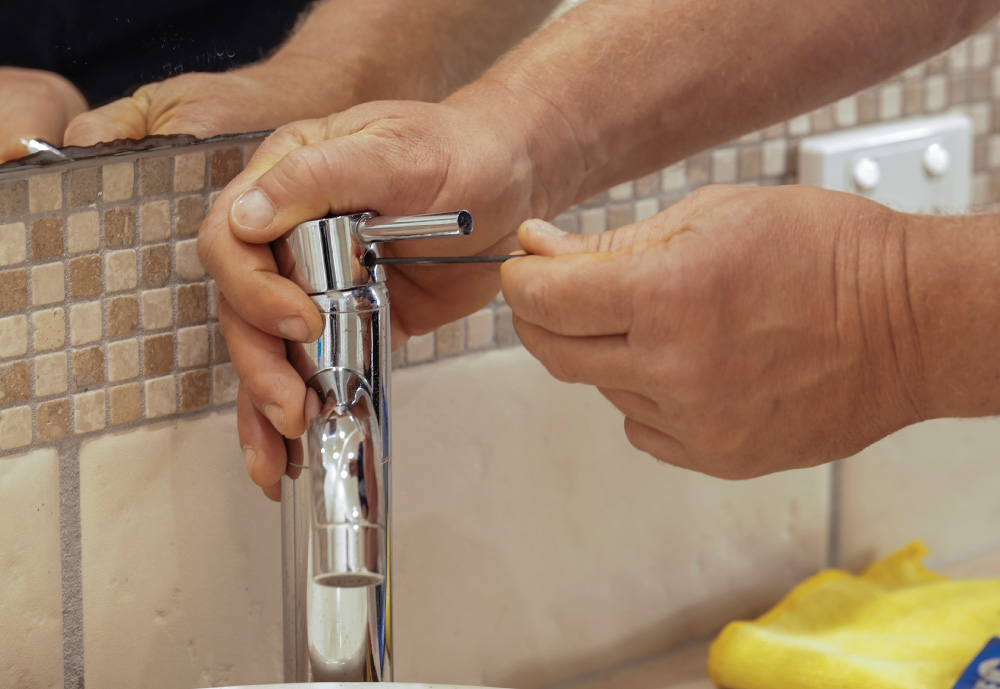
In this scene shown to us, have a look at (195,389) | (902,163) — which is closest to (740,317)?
(195,389)

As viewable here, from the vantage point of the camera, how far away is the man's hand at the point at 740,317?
413 mm

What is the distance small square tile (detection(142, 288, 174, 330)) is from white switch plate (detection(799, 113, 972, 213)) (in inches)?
15.7

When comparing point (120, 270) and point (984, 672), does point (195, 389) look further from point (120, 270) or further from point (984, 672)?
point (984, 672)

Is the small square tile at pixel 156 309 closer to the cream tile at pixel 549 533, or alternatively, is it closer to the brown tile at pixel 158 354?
the brown tile at pixel 158 354

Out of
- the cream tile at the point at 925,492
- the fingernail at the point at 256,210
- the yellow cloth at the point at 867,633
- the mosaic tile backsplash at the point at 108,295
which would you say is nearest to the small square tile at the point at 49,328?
the mosaic tile backsplash at the point at 108,295

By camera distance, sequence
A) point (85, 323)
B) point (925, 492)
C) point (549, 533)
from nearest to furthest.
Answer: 1. point (85, 323)
2. point (549, 533)
3. point (925, 492)

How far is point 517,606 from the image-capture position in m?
0.65

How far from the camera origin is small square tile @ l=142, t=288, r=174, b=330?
50 cm

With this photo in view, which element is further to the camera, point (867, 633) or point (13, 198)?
point (867, 633)

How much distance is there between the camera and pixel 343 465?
39 centimetres

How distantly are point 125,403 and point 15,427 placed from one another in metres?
0.05

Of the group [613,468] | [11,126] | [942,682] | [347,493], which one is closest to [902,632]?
[942,682]

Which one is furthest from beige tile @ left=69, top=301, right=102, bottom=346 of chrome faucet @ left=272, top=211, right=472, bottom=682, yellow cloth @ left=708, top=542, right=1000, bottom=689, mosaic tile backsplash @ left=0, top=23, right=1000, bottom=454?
yellow cloth @ left=708, top=542, right=1000, bottom=689

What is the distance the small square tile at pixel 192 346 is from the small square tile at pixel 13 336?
67 millimetres
